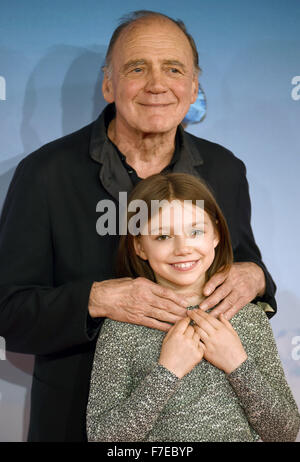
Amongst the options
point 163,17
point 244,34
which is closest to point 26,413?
point 163,17

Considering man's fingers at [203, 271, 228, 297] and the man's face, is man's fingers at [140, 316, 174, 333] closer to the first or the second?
man's fingers at [203, 271, 228, 297]

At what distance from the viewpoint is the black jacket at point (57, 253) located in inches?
77.2

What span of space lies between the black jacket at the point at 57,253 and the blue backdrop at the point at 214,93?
0.35 m

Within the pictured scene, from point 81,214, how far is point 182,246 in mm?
459

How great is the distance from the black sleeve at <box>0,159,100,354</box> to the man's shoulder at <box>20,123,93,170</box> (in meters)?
0.02

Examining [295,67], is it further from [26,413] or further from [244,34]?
[26,413]

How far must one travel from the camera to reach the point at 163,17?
2.10m

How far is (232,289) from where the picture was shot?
6.22 ft

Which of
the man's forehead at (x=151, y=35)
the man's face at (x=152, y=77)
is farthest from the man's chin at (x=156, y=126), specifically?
the man's forehead at (x=151, y=35)

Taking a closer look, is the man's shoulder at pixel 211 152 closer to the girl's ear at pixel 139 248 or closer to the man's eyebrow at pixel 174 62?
the man's eyebrow at pixel 174 62

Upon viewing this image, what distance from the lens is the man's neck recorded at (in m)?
2.12

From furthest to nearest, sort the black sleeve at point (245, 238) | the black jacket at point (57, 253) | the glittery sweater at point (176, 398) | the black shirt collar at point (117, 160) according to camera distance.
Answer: the black sleeve at point (245, 238) → the black shirt collar at point (117, 160) → the black jacket at point (57, 253) → the glittery sweater at point (176, 398)

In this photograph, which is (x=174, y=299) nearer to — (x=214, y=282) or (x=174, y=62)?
(x=214, y=282)

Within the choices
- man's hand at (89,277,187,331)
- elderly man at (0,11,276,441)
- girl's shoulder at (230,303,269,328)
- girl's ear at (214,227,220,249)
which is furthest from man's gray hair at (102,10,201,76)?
girl's shoulder at (230,303,269,328)
